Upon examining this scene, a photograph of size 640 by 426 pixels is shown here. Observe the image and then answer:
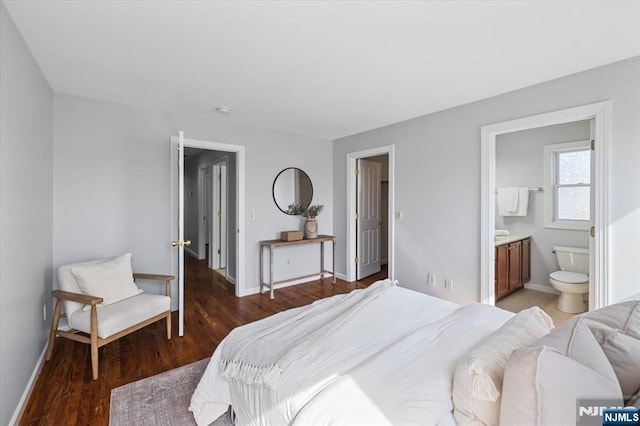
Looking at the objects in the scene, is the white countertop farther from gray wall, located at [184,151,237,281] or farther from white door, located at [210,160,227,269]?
white door, located at [210,160,227,269]

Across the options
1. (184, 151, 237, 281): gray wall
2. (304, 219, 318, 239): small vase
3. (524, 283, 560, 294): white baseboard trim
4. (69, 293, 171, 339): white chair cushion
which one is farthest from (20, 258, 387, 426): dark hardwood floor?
(524, 283, 560, 294): white baseboard trim

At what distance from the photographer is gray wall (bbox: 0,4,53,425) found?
1554mm

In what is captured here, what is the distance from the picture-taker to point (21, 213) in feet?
5.95

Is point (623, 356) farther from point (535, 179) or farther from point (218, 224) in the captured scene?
point (218, 224)

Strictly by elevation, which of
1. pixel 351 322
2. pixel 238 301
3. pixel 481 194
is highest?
pixel 481 194

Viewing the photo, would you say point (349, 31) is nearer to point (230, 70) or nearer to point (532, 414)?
point (230, 70)

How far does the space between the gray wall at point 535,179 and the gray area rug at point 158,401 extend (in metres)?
4.45

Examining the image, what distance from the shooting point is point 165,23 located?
171 cm

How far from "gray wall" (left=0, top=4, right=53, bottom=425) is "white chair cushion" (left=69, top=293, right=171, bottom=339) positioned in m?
0.29

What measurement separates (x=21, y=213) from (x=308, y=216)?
314 centimetres

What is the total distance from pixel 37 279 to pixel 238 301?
6.56 feet

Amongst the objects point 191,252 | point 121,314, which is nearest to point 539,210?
point 121,314

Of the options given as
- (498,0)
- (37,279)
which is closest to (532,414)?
(498,0)
